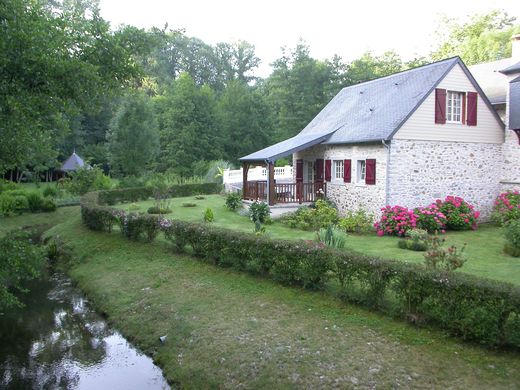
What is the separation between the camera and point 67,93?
6.42m

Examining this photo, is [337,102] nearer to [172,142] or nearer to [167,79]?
[172,142]

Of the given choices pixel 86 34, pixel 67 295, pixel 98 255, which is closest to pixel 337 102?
pixel 98 255

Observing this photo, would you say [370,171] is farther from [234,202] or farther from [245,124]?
[245,124]

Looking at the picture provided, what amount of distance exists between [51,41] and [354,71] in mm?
35547

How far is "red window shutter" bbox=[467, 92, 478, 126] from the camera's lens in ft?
54.4

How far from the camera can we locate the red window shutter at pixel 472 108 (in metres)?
16.6

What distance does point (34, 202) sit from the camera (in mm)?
23188

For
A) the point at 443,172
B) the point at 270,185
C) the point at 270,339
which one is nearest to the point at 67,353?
the point at 270,339

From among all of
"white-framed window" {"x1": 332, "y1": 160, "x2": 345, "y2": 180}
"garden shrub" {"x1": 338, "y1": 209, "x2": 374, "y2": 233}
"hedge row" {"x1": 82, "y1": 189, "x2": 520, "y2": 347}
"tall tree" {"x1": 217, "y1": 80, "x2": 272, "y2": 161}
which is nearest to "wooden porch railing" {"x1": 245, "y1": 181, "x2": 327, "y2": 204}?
"white-framed window" {"x1": 332, "y1": 160, "x2": 345, "y2": 180}

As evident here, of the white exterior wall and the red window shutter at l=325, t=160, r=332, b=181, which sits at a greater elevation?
the white exterior wall

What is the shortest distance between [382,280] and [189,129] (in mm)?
32466

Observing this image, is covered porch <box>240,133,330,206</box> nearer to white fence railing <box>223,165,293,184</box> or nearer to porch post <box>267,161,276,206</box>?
porch post <box>267,161,276,206</box>

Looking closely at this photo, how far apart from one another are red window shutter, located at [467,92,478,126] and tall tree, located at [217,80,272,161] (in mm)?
26135

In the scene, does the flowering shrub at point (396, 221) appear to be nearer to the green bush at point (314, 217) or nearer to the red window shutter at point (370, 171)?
the red window shutter at point (370, 171)
